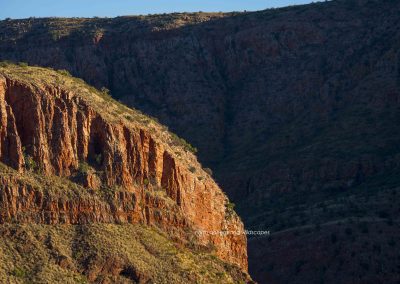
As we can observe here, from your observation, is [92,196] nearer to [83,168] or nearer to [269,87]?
[83,168]

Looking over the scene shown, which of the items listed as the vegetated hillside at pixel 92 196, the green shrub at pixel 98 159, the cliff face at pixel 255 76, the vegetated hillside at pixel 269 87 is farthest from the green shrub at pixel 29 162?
the cliff face at pixel 255 76

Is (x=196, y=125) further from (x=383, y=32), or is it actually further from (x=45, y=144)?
(x=45, y=144)

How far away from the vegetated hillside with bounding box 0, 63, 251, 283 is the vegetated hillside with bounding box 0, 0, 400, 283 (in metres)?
32.6

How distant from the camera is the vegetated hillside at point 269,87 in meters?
134

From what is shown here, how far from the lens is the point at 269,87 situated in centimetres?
15662

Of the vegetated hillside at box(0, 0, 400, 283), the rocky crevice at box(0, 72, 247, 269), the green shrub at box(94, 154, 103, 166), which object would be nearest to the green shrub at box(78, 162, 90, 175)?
the rocky crevice at box(0, 72, 247, 269)

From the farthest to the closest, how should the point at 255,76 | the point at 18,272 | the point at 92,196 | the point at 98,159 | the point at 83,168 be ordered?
the point at 255,76 < the point at 98,159 < the point at 83,168 < the point at 92,196 < the point at 18,272

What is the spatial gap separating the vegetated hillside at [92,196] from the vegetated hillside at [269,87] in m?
32.6

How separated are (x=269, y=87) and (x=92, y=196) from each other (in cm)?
7225

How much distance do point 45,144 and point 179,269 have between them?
9.18 m

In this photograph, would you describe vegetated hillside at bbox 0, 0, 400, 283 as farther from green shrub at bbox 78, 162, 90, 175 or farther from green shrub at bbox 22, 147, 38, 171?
green shrub at bbox 22, 147, 38, 171

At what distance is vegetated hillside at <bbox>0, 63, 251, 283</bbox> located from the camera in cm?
8231

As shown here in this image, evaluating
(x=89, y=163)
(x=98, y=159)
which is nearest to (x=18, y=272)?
(x=89, y=163)

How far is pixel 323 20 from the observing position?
6329 inches
